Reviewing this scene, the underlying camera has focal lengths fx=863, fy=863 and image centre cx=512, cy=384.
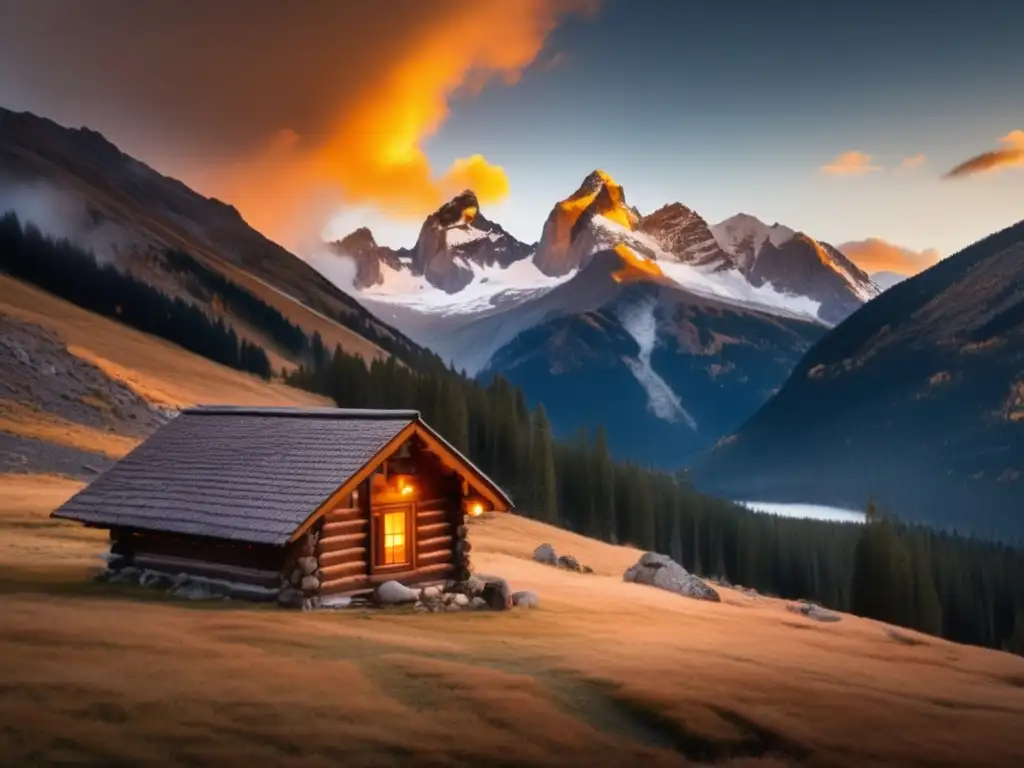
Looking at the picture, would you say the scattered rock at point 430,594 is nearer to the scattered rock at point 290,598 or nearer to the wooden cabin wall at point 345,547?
the wooden cabin wall at point 345,547

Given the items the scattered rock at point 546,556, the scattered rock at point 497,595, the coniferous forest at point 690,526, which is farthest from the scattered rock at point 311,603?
the coniferous forest at point 690,526

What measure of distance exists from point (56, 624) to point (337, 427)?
11624 mm

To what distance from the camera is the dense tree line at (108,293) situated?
150875 mm

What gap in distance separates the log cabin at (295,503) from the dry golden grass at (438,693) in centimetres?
189

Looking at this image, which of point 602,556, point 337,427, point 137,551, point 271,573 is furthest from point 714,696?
point 602,556

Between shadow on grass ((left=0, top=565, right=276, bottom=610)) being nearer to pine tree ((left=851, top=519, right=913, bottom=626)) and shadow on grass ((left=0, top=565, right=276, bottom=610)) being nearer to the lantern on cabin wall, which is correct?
the lantern on cabin wall

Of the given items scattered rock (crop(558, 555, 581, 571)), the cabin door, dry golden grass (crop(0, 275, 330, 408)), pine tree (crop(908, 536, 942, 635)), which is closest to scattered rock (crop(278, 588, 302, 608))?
the cabin door

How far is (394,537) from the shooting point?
93.2 feet

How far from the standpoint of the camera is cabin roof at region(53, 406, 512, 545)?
2522 centimetres

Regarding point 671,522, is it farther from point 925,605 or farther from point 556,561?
point 556,561

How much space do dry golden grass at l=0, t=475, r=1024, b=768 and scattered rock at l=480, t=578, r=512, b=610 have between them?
1.19 meters

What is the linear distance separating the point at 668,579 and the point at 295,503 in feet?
91.7

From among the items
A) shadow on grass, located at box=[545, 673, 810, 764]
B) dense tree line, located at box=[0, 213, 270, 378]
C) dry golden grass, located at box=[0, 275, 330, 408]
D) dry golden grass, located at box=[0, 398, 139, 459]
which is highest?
dense tree line, located at box=[0, 213, 270, 378]

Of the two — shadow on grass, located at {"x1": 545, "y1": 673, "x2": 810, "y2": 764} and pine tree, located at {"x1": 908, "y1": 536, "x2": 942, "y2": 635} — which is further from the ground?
shadow on grass, located at {"x1": 545, "y1": 673, "x2": 810, "y2": 764}
